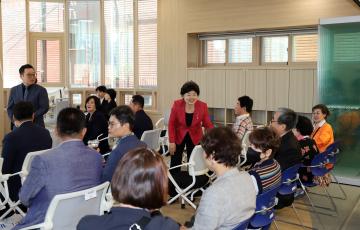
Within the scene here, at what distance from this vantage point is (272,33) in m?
7.78

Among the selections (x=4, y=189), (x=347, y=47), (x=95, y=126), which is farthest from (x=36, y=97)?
(x=347, y=47)

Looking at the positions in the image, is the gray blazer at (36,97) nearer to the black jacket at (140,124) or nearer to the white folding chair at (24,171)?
the black jacket at (140,124)

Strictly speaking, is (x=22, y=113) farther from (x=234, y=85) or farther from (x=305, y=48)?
(x=305, y=48)

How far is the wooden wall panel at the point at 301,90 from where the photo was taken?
7.06 meters

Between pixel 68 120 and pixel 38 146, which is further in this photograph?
pixel 38 146

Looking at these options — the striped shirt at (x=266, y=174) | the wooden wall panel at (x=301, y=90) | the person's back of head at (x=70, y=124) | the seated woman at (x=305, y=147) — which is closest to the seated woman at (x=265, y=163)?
the striped shirt at (x=266, y=174)

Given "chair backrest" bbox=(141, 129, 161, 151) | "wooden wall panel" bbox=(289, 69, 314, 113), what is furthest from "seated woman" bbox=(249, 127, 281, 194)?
"wooden wall panel" bbox=(289, 69, 314, 113)

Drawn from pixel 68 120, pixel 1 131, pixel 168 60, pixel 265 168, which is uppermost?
pixel 168 60

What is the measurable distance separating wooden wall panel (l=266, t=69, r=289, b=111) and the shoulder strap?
20.2 feet

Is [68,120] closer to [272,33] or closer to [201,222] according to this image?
[201,222]

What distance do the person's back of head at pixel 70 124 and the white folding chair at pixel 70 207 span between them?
1.22 ft

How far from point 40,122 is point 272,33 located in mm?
4314

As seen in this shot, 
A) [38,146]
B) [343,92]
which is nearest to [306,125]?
[343,92]

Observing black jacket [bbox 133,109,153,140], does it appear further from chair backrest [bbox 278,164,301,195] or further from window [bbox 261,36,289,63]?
window [bbox 261,36,289,63]
